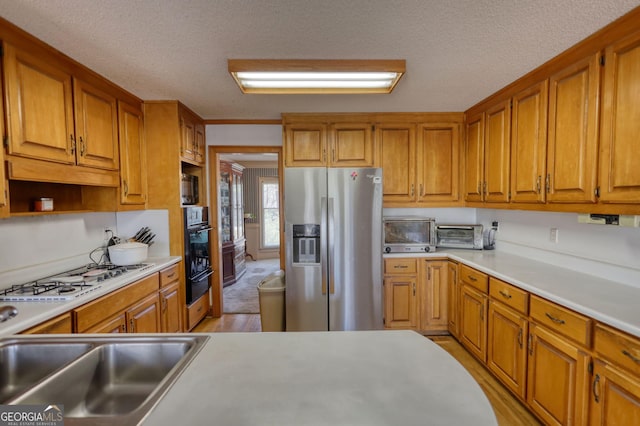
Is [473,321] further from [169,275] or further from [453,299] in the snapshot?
[169,275]

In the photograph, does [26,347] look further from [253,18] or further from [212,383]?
[253,18]

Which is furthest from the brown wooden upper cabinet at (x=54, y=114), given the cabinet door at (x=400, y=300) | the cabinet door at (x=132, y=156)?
the cabinet door at (x=400, y=300)

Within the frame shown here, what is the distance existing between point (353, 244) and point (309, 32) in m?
1.74

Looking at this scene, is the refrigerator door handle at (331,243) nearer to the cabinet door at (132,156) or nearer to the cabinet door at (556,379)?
the cabinet door at (556,379)

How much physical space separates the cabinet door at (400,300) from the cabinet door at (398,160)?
0.87 metres

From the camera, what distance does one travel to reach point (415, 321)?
2971 mm

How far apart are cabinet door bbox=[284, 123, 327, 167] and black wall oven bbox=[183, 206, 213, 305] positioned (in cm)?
113

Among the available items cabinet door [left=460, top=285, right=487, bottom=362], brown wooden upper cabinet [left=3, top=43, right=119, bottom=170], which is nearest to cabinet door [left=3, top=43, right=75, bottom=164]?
brown wooden upper cabinet [left=3, top=43, right=119, bottom=170]

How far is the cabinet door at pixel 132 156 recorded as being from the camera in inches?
97.0

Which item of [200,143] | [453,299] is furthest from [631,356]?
[200,143]

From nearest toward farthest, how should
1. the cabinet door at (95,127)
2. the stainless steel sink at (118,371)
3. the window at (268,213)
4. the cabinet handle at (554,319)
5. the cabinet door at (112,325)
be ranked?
the stainless steel sink at (118,371)
the cabinet handle at (554,319)
the cabinet door at (112,325)
the cabinet door at (95,127)
the window at (268,213)

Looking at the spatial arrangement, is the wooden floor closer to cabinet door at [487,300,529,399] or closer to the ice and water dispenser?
cabinet door at [487,300,529,399]

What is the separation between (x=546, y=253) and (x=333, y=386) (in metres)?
2.45

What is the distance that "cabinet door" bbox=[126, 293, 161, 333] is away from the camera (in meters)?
2.08
